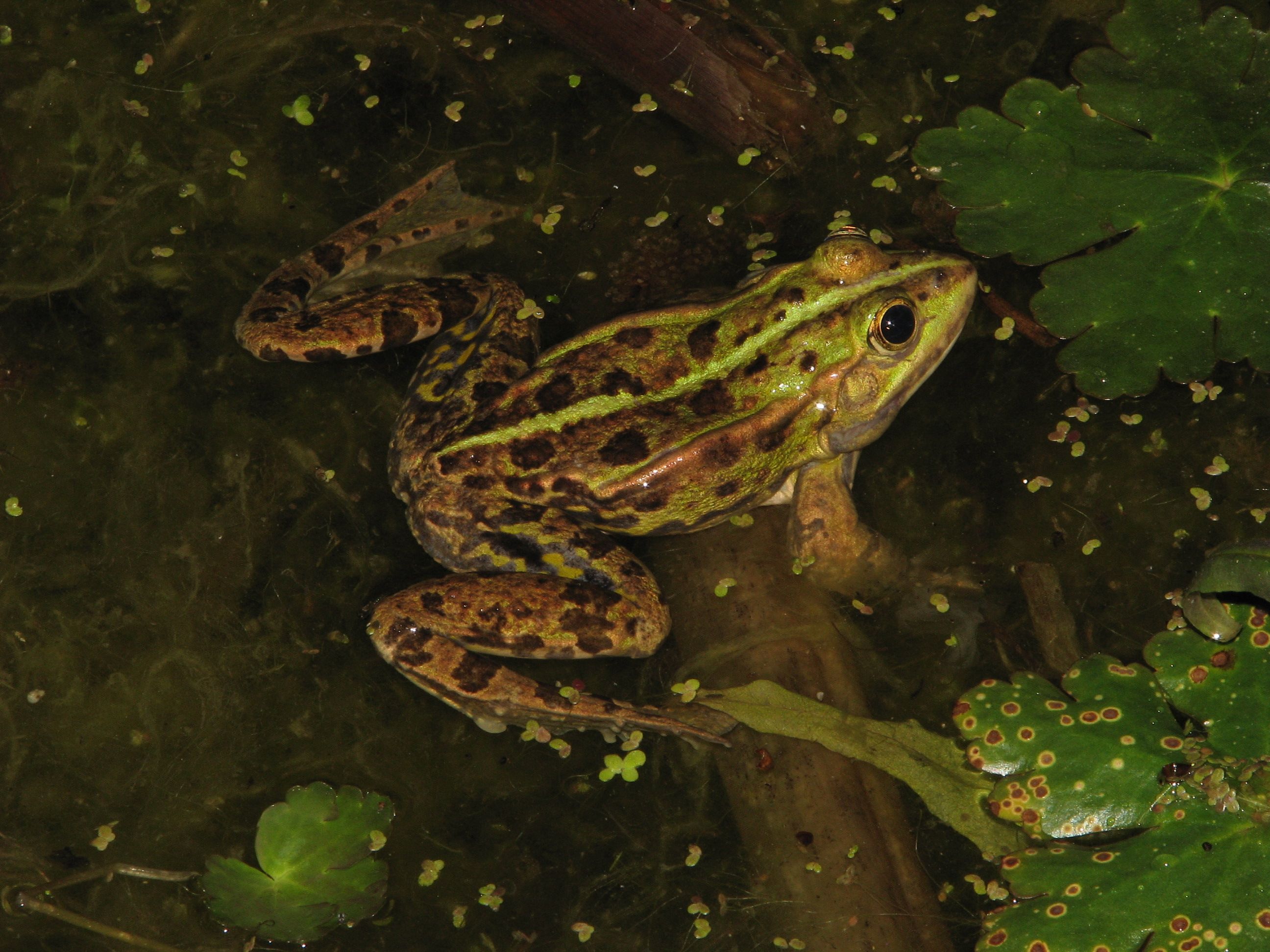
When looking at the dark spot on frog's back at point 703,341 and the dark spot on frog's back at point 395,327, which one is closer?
the dark spot on frog's back at point 703,341

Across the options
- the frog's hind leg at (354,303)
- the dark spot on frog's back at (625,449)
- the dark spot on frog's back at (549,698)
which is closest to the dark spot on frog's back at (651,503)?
the dark spot on frog's back at (625,449)

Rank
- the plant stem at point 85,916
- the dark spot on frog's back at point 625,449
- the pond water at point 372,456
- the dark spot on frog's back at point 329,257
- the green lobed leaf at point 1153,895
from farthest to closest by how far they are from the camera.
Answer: the dark spot on frog's back at point 329,257, the pond water at point 372,456, the plant stem at point 85,916, the dark spot on frog's back at point 625,449, the green lobed leaf at point 1153,895

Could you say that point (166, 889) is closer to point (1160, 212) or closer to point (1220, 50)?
point (1160, 212)

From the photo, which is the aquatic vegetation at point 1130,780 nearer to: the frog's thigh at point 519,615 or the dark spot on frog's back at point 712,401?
the frog's thigh at point 519,615

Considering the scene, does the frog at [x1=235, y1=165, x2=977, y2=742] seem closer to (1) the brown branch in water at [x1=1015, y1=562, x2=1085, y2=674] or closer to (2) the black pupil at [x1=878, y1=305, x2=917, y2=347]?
(2) the black pupil at [x1=878, y1=305, x2=917, y2=347]

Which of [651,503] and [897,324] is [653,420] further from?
[897,324]

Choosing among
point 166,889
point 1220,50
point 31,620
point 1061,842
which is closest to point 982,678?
point 1061,842

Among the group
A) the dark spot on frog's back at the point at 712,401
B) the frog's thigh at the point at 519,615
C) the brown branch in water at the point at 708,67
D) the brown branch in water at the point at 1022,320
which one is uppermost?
the brown branch in water at the point at 708,67
